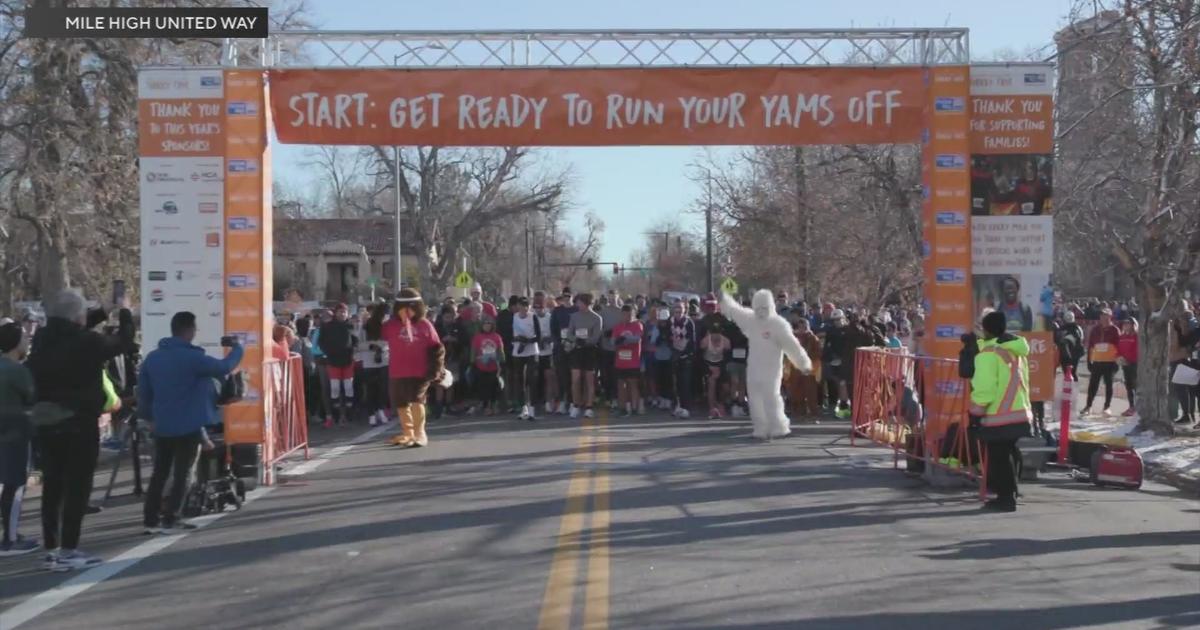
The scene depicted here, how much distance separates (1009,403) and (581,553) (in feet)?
14.5

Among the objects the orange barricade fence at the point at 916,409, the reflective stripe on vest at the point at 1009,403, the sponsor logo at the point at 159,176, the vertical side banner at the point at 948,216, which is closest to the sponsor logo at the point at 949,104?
the vertical side banner at the point at 948,216

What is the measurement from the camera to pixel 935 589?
25.5 ft

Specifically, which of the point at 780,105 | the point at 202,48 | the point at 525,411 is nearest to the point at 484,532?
the point at 780,105

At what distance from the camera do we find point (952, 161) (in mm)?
12766

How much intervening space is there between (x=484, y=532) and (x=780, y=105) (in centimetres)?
602

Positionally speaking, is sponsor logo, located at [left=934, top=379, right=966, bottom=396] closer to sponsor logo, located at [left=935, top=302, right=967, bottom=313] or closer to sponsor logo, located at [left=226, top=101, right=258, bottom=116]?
sponsor logo, located at [left=935, top=302, right=967, bottom=313]

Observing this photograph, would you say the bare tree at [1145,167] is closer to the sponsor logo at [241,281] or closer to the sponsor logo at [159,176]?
the sponsor logo at [241,281]

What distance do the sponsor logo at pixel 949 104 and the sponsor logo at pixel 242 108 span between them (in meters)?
7.18

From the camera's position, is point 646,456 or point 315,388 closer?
point 646,456

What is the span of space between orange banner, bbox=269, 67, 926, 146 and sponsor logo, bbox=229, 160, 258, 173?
2.24ft

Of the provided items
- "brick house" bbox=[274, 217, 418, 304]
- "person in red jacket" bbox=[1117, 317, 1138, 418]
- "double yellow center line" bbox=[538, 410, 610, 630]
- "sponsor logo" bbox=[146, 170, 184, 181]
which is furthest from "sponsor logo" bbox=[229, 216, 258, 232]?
"brick house" bbox=[274, 217, 418, 304]

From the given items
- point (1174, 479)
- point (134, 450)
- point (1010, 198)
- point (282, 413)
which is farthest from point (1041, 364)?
point (134, 450)

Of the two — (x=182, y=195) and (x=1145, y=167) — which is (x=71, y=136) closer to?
(x=182, y=195)

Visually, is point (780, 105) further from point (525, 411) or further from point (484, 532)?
point (525, 411)
